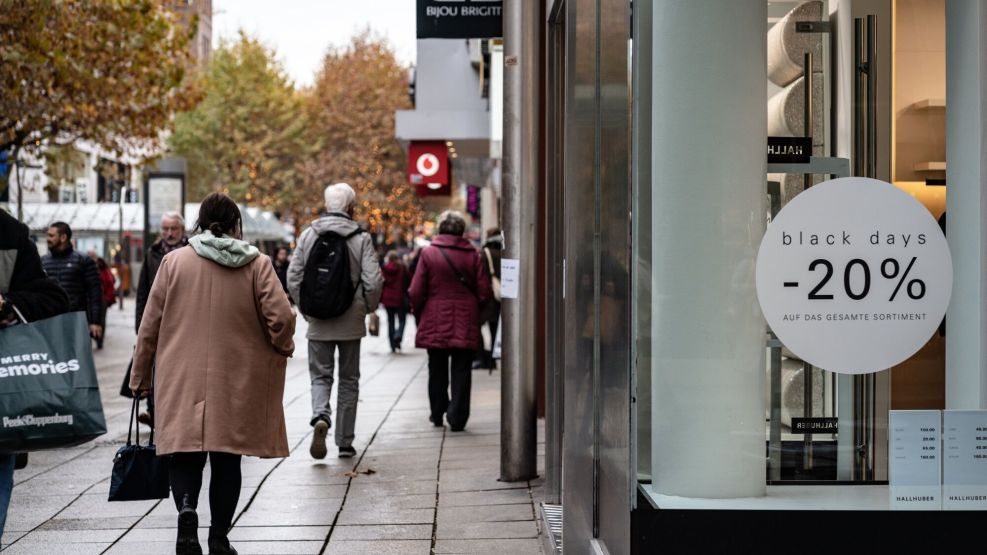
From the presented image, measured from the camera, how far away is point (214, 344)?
20.0 ft

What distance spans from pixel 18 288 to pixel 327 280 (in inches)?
166

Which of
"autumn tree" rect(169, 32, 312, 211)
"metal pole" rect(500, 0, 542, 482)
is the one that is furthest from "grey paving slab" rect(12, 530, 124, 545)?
"autumn tree" rect(169, 32, 312, 211)

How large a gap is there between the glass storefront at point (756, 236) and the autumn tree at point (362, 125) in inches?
2208

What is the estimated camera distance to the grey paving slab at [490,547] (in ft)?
21.1

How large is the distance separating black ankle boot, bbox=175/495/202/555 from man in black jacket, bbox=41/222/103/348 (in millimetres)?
9486

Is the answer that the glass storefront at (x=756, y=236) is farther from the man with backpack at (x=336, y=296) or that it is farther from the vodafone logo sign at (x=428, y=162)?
the vodafone logo sign at (x=428, y=162)

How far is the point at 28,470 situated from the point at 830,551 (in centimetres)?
700

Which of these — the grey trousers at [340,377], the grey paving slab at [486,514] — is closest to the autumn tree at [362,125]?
the grey trousers at [340,377]

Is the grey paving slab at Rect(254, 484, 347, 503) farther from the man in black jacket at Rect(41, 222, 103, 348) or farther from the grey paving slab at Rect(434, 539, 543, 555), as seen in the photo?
the man in black jacket at Rect(41, 222, 103, 348)

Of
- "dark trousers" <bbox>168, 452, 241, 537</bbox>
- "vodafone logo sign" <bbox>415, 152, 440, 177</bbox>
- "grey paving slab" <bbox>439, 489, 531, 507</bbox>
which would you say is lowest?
"grey paving slab" <bbox>439, 489, 531, 507</bbox>

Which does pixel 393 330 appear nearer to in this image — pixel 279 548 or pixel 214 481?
pixel 279 548

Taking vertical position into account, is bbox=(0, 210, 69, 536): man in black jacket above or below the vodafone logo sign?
below

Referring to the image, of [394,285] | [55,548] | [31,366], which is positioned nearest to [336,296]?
[55,548]

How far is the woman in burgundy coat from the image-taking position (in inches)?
440
